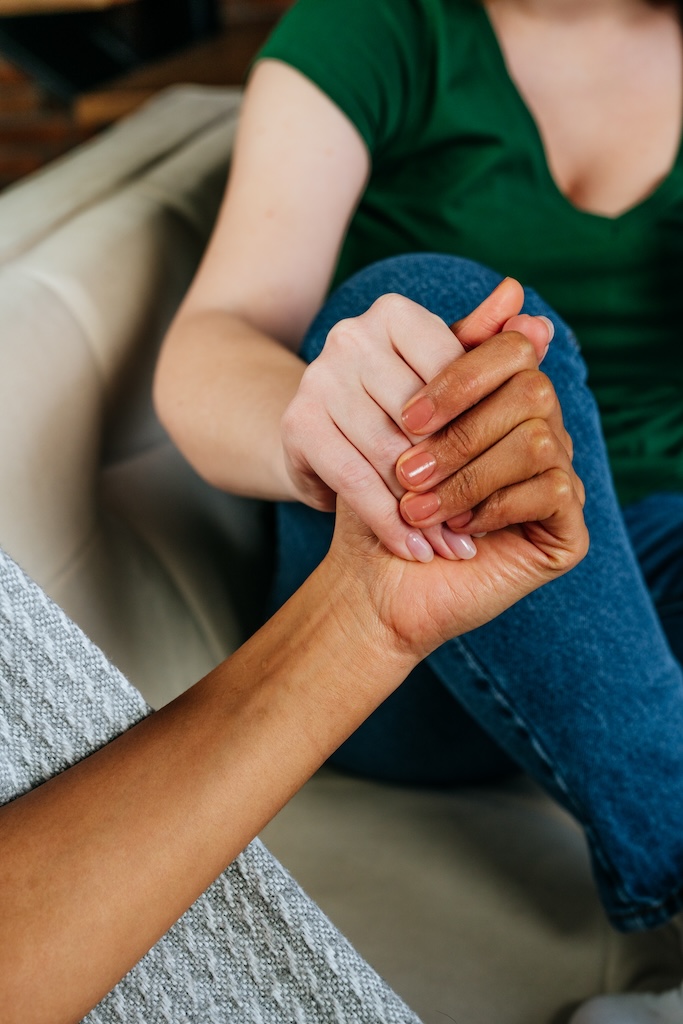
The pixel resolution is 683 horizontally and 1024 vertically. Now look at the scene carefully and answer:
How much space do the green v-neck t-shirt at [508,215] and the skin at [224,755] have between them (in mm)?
369

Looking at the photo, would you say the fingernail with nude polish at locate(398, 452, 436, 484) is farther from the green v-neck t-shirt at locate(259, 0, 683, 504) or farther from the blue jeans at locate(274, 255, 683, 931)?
the green v-neck t-shirt at locate(259, 0, 683, 504)

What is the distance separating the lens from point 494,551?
438mm

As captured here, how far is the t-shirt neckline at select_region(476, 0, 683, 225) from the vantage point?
74cm

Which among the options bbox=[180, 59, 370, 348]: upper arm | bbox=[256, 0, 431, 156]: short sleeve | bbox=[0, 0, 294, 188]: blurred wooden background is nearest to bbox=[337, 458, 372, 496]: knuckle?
bbox=[180, 59, 370, 348]: upper arm

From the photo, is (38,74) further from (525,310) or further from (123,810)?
(123,810)

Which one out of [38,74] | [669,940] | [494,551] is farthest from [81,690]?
[38,74]

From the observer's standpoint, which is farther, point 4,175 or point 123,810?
point 4,175

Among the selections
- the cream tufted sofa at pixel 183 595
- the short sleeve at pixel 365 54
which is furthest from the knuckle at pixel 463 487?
the short sleeve at pixel 365 54

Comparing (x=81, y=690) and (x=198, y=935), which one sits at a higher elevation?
(x=81, y=690)

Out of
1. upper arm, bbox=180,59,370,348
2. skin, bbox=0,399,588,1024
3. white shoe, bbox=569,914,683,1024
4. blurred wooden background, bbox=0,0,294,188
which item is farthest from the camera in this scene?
blurred wooden background, bbox=0,0,294,188

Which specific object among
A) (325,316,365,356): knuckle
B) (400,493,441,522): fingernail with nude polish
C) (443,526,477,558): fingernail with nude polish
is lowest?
(443,526,477,558): fingernail with nude polish

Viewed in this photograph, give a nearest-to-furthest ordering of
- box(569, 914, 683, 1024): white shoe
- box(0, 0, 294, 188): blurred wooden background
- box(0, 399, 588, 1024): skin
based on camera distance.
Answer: box(0, 399, 588, 1024): skin, box(569, 914, 683, 1024): white shoe, box(0, 0, 294, 188): blurred wooden background

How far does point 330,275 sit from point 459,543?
34cm

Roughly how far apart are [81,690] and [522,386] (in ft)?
0.75
